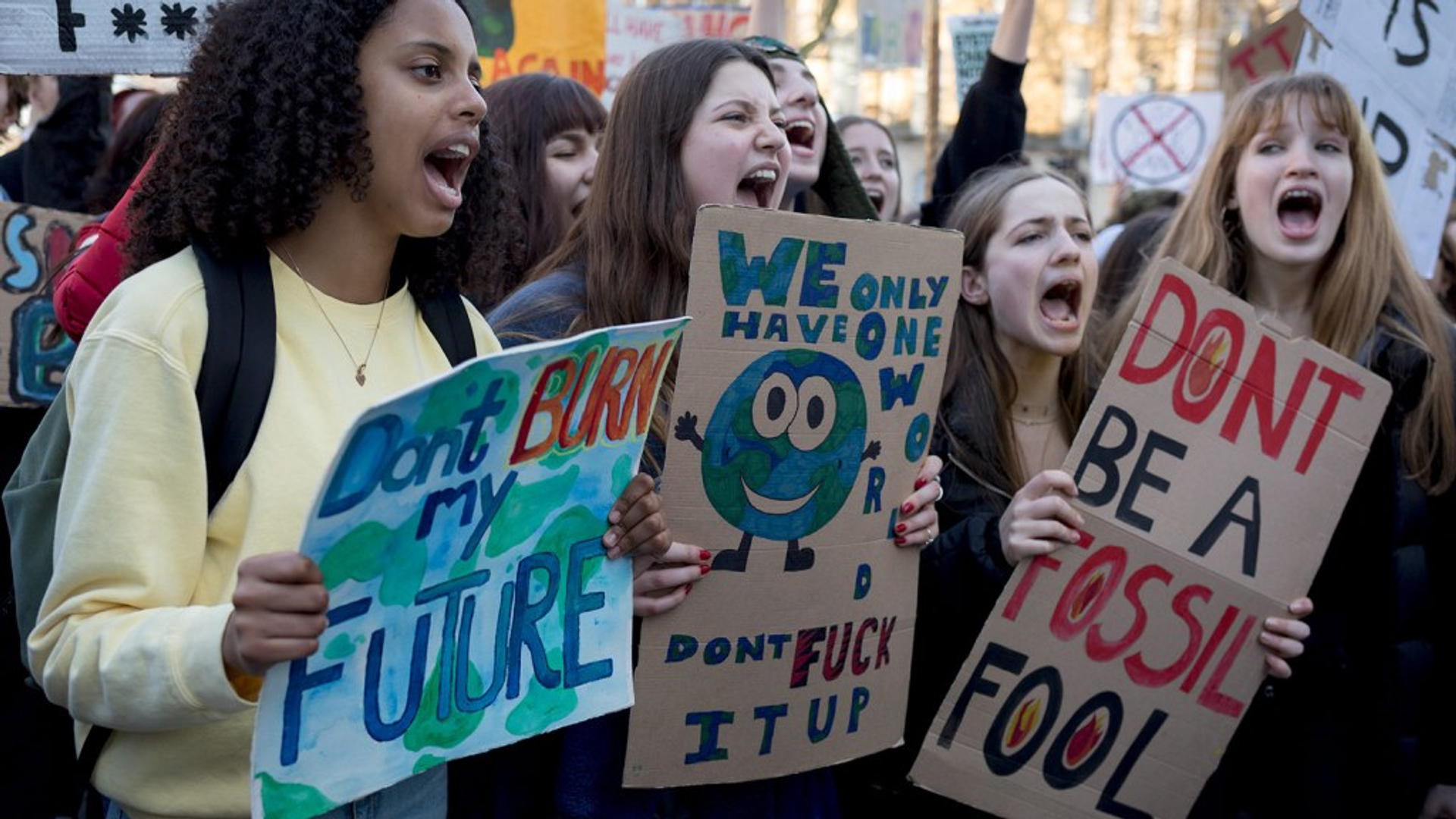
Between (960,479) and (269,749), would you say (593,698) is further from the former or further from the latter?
(960,479)

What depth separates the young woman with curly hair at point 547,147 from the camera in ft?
11.9

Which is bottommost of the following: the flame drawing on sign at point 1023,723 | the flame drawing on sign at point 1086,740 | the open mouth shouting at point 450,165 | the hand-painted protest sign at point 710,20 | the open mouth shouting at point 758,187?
the flame drawing on sign at point 1086,740

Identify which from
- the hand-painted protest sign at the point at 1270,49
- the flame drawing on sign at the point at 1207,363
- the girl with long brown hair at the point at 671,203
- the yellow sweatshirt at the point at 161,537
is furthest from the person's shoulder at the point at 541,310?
the hand-painted protest sign at the point at 1270,49

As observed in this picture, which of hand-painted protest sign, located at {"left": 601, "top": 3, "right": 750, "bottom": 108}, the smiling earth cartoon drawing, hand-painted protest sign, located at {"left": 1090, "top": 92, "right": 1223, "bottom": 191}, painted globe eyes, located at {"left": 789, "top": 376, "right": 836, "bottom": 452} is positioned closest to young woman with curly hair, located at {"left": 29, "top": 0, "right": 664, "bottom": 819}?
the smiling earth cartoon drawing

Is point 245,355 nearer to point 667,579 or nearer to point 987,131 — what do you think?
point 667,579

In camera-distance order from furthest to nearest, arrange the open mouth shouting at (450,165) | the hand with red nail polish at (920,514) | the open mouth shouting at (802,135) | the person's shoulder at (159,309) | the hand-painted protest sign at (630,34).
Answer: the hand-painted protest sign at (630,34)
the open mouth shouting at (802,135)
the hand with red nail polish at (920,514)
the open mouth shouting at (450,165)
the person's shoulder at (159,309)

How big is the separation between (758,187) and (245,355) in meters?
1.18

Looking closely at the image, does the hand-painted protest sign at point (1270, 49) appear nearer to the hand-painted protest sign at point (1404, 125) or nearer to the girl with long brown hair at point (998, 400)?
the hand-painted protest sign at point (1404, 125)

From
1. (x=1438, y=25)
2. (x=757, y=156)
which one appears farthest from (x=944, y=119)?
(x=757, y=156)

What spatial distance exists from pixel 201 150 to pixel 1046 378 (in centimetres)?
197

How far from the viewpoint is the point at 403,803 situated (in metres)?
1.92

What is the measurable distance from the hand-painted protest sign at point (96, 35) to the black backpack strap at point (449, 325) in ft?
3.93

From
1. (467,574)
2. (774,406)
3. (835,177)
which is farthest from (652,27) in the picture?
(467,574)

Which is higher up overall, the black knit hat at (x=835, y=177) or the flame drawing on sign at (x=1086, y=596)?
the black knit hat at (x=835, y=177)
